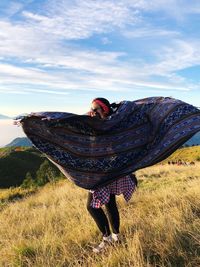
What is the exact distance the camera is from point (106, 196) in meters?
5.73

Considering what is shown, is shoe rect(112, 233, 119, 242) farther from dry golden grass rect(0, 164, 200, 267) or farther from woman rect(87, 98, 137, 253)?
Result: dry golden grass rect(0, 164, 200, 267)

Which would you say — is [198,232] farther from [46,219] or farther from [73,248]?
[46,219]

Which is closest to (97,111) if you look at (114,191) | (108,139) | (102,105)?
(102,105)

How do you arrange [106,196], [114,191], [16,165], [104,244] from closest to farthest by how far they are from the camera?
[104,244] < [106,196] < [114,191] < [16,165]

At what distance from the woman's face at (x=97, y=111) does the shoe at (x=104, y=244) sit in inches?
65.0

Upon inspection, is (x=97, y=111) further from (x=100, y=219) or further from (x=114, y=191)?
(x=100, y=219)

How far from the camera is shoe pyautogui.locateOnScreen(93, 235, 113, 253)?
5.42 m

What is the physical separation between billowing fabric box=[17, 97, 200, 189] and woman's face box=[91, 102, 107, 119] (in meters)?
0.19

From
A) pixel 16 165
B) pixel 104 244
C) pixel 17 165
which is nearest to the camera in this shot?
pixel 104 244

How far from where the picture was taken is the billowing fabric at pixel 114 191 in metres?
5.71

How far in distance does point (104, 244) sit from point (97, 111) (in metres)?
1.79

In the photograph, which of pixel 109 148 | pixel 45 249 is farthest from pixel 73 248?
pixel 109 148

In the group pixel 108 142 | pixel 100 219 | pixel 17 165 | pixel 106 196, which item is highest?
pixel 108 142

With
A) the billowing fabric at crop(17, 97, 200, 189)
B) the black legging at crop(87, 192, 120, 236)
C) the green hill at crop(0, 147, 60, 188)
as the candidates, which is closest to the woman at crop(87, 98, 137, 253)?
the black legging at crop(87, 192, 120, 236)
